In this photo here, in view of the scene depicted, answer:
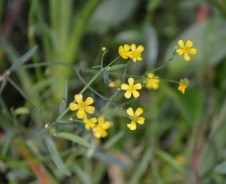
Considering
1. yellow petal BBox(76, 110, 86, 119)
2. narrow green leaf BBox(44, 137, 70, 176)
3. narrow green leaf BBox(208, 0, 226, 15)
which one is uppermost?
narrow green leaf BBox(208, 0, 226, 15)

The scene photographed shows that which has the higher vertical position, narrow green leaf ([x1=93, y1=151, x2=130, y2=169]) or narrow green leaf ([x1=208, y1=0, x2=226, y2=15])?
narrow green leaf ([x1=208, y1=0, x2=226, y2=15])

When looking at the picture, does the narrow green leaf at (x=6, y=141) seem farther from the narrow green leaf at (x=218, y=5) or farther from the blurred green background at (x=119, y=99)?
the narrow green leaf at (x=218, y=5)

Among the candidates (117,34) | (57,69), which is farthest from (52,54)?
(117,34)

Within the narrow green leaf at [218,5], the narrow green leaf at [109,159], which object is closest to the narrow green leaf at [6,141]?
the narrow green leaf at [109,159]

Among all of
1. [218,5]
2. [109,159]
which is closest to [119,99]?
[109,159]

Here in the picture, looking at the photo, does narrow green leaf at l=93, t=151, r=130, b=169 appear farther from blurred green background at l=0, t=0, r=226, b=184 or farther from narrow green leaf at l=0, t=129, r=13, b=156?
narrow green leaf at l=0, t=129, r=13, b=156

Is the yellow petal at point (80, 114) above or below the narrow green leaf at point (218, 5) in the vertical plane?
below

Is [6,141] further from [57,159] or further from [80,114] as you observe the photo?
[80,114]

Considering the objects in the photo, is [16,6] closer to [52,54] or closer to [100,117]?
[52,54]

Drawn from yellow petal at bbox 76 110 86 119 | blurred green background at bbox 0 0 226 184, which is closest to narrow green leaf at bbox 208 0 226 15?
blurred green background at bbox 0 0 226 184
